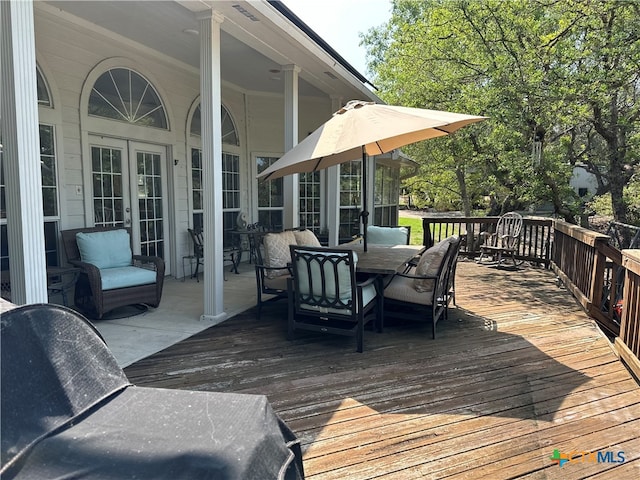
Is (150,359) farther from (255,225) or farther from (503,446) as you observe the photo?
(255,225)

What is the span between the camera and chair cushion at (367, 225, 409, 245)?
582 cm

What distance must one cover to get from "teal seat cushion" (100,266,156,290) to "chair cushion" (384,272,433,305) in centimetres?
247

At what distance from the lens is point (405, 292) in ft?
12.7

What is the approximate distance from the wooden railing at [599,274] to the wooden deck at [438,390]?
0.21 meters

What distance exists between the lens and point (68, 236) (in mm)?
4398

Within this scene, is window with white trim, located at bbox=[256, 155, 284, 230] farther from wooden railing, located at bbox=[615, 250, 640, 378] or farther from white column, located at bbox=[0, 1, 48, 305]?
wooden railing, located at bbox=[615, 250, 640, 378]

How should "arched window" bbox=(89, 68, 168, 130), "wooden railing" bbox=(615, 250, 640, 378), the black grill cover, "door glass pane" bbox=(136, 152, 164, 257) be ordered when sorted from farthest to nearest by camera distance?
"door glass pane" bbox=(136, 152, 164, 257), "arched window" bbox=(89, 68, 168, 130), "wooden railing" bbox=(615, 250, 640, 378), the black grill cover

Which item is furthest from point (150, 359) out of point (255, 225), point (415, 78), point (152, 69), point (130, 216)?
point (415, 78)

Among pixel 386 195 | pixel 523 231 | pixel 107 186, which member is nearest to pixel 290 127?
pixel 107 186

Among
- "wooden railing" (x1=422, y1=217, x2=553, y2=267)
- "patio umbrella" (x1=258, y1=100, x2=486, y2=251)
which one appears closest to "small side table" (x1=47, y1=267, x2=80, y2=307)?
"patio umbrella" (x1=258, y1=100, x2=486, y2=251)

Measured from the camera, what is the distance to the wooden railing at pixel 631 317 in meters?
2.98

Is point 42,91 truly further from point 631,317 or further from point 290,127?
point 631,317

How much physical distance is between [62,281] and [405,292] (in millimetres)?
3573

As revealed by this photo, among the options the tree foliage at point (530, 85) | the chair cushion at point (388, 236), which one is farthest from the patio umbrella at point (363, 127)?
the tree foliage at point (530, 85)
